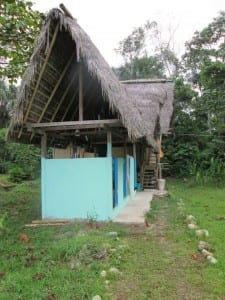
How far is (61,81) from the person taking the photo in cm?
720

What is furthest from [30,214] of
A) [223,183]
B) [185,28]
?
[185,28]

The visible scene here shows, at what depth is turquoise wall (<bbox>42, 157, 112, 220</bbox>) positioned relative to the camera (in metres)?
6.73

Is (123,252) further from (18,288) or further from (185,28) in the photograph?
(185,28)

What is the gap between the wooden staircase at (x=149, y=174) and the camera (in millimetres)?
13663

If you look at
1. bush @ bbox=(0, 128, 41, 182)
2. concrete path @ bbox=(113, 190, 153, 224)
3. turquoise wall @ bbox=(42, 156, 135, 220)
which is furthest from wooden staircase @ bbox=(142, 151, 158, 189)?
turquoise wall @ bbox=(42, 156, 135, 220)

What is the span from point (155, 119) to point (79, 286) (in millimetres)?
8659

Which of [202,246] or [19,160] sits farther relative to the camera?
[19,160]

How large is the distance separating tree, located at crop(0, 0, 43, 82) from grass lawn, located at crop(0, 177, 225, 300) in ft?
11.1

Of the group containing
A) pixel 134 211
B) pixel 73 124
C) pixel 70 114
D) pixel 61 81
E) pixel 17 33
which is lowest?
pixel 134 211

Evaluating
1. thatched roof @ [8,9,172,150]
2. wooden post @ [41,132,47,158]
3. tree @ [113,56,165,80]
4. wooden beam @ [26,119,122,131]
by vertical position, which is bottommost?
wooden post @ [41,132,47,158]

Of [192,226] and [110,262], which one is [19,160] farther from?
[110,262]

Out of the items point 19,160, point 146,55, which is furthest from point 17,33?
point 146,55

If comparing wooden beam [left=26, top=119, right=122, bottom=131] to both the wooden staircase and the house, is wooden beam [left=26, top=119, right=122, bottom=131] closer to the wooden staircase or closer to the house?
the house

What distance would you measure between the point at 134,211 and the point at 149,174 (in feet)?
19.9
